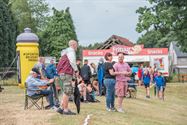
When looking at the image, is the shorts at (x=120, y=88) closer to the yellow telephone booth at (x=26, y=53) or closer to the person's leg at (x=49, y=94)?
the person's leg at (x=49, y=94)

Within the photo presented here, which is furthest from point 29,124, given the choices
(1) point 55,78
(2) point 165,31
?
(2) point 165,31

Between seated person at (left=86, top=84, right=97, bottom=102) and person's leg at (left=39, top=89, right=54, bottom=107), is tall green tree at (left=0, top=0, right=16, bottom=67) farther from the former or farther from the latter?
person's leg at (left=39, top=89, right=54, bottom=107)

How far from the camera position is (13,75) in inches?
1670

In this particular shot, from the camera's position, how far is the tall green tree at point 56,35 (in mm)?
76250

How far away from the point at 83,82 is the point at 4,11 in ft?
109

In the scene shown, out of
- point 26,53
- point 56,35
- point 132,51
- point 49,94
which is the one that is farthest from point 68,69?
point 56,35

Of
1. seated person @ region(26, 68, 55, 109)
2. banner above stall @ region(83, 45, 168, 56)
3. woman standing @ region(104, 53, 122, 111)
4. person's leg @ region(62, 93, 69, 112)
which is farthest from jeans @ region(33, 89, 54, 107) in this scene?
banner above stall @ region(83, 45, 168, 56)

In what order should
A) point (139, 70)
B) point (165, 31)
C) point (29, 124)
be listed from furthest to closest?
point (139, 70) < point (165, 31) < point (29, 124)

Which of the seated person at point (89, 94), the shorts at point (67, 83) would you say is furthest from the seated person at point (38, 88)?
the seated person at point (89, 94)

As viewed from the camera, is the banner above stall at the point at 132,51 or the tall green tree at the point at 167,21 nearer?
the tall green tree at the point at 167,21

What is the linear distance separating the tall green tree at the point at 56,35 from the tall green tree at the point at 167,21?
42860mm

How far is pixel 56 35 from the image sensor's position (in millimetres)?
77750

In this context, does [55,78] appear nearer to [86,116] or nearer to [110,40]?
[86,116]

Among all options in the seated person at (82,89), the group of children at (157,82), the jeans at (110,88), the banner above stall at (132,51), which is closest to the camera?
the jeans at (110,88)
